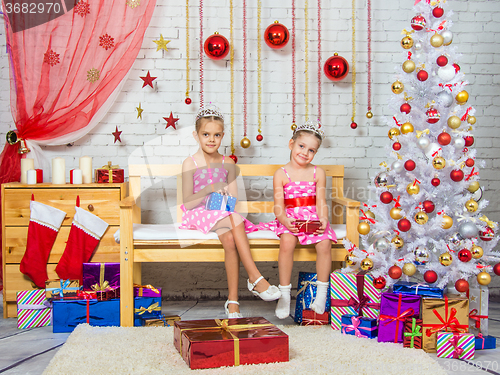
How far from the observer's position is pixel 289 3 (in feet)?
10.1

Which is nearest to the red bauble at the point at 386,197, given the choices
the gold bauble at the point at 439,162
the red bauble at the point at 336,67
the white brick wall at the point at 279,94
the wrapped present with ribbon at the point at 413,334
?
the gold bauble at the point at 439,162

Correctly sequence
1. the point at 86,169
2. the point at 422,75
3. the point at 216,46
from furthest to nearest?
the point at 216,46, the point at 86,169, the point at 422,75

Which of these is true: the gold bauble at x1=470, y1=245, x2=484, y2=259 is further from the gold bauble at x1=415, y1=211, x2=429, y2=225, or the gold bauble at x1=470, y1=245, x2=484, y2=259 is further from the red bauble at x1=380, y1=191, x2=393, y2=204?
the red bauble at x1=380, y1=191, x2=393, y2=204

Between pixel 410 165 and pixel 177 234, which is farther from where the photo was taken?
pixel 177 234

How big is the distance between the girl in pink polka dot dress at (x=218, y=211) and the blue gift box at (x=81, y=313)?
570mm

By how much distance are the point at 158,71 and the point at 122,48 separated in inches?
11.4

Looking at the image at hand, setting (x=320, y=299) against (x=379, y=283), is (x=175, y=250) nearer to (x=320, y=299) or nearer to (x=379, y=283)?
(x=320, y=299)

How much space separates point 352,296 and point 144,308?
1.08 m

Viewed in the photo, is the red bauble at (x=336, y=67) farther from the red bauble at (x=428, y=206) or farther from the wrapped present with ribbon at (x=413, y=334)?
the wrapped present with ribbon at (x=413, y=334)

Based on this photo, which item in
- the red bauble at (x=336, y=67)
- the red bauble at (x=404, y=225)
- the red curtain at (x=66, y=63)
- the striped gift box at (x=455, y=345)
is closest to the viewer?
the striped gift box at (x=455, y=345)

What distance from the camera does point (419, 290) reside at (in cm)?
204

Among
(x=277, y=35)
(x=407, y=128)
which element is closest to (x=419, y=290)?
(x=407, y=128)

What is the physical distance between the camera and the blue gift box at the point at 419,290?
201 centimetres

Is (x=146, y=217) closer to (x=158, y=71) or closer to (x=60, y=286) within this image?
(x=60, y=286)
